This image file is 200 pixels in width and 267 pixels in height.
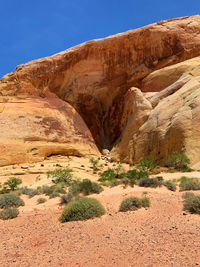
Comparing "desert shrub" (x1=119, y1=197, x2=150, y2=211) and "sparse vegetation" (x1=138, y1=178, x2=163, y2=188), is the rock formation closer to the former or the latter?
"sparse vegetation" (x1=138, y1=178, x2=163, y2=188)

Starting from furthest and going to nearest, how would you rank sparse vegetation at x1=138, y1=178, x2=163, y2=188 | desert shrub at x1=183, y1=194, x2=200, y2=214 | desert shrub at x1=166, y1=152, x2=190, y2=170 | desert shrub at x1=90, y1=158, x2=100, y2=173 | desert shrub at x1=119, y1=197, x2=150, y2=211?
desert shrub at x1=90, y1=158, x2=100, y2=173 → desert shrub at x1=166, y1=152, x2=190, y2=170 → sparse vegetation at x1=138, y1=178, x2=163, y2=188 → desert shrub at x1=119, y1=197, x2=150, y2=211 → desert shrub at x1=183, y1=194, x2=200, y2=214

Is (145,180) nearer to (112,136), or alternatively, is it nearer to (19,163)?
(19,163)

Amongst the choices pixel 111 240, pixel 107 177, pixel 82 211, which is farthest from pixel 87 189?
pixel 107 177

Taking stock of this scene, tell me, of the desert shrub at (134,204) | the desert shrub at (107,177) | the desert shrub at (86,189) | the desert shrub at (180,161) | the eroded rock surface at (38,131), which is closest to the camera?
the desert shrub at (134,204)

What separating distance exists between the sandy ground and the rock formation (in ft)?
38.1

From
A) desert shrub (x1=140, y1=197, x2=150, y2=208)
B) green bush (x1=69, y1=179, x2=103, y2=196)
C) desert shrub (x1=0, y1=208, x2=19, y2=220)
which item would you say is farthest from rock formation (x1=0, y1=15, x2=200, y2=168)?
desert shrub (x1=0, y1=208, x2=19, y2=220)

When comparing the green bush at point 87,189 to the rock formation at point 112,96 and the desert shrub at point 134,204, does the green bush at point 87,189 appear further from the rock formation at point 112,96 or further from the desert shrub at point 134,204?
the rock formation at point 112,96

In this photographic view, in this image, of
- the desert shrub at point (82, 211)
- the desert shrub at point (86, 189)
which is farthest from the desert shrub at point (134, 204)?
the desert shrub at point (86, 189)

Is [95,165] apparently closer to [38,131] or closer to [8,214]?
[38,131]

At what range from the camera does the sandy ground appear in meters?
3.77

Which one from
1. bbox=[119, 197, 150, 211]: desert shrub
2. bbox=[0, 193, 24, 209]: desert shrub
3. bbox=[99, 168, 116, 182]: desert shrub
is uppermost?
bbox=[119, 197, 150, 211]: desert shrub

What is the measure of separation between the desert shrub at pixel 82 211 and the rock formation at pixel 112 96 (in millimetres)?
11411

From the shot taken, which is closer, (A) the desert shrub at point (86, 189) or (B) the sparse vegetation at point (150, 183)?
(B) the sparse vegetation at point (150, 183)

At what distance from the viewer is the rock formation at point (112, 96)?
1966cm
